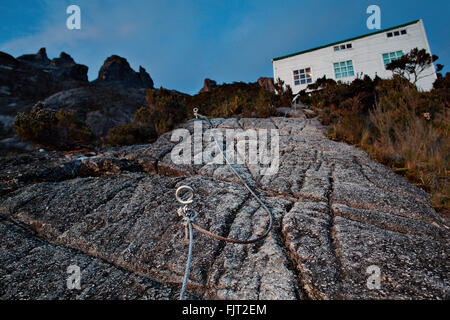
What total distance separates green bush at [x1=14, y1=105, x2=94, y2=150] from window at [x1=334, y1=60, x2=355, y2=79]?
1779 cm

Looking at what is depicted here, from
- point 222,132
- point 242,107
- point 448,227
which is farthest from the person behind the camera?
point 242,107

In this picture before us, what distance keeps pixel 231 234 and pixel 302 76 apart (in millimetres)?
17858

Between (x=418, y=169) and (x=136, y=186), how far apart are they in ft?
18.3

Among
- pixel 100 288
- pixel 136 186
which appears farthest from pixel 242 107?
pixel 100 288

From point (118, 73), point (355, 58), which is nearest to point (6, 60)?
point (118, 73)

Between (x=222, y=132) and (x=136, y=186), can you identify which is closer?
(x=136, y=186)

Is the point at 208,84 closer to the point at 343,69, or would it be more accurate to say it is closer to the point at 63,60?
the point at 343,69

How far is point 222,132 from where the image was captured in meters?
6.36

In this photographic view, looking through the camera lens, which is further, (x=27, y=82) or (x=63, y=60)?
(x=63, y=60)

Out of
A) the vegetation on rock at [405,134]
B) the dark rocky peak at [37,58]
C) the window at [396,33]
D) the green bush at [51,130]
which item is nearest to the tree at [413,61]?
the vegetation on rock at [405,134]

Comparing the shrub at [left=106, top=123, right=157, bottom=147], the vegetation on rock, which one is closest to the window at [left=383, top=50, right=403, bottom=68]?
the vegetation on rock

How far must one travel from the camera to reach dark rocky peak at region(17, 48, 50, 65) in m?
48.2

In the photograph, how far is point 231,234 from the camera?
2.49 meters

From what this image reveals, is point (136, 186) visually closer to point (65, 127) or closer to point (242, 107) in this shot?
point (65, 127)
